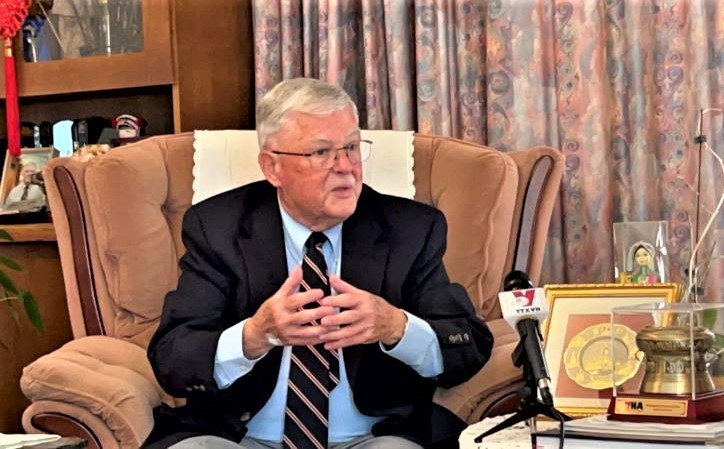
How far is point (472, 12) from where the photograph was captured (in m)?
2.94

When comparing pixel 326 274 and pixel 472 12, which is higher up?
pixel 472 12

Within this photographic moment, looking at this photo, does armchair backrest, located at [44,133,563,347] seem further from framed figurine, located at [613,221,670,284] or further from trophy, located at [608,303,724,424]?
trophy, located at [608,303,724,424]

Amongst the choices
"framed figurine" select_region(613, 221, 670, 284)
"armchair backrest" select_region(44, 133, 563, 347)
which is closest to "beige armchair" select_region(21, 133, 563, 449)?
"armchair backrest" select_region(44, 133, 563, 347)

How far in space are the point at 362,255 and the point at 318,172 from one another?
19 cm

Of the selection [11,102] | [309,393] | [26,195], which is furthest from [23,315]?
[309,393]

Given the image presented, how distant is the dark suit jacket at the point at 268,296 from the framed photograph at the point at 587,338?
0.16 m

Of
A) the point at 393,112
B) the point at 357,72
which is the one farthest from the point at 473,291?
the point at 357,72

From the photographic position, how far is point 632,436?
1659mm

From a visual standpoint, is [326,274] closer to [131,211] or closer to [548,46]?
[131,211]

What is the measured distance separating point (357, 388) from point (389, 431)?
0.10 m

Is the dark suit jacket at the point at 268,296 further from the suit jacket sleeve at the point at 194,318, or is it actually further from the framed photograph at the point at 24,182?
the framed photograph at the point at 24,182

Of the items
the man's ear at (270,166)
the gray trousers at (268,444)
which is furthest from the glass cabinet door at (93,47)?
the gray trousers at (268,444)

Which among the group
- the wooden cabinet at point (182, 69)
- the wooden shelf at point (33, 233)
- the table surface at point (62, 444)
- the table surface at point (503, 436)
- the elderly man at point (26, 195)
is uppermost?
the wooden cabinet at point (182, 69)

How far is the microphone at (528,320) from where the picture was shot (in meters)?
1.66
